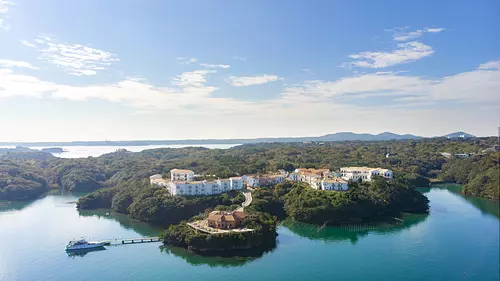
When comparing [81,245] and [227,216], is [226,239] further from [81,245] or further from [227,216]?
[81,245]

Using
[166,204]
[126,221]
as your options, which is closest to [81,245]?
[166,204]

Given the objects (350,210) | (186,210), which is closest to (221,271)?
(186,210)

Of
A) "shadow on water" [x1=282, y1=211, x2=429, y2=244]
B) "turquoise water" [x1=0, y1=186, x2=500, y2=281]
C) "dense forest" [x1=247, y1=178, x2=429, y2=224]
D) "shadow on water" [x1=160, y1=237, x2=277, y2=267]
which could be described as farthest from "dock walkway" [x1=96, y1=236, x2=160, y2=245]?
"shadow on water" [x1=282, y1=211, x2=429, y2=244]

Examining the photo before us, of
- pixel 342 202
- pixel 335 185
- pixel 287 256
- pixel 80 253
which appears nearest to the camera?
pixel 287 256

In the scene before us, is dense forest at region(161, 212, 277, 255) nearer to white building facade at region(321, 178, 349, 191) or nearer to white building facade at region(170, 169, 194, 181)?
white building facade at region(321, 178, 349, 191)

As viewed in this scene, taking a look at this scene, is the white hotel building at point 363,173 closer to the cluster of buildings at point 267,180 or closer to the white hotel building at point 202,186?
the cluster of buildings at point 267,180
